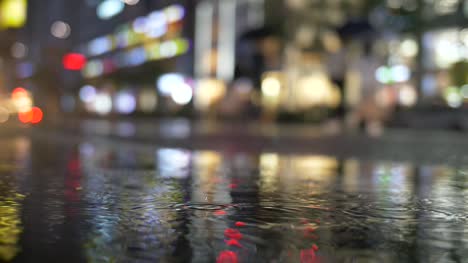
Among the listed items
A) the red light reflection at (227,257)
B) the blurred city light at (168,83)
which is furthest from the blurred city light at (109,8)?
the red light reflection at (227,257)

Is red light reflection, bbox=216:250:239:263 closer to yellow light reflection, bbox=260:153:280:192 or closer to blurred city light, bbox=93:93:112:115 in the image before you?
yellow light reflection, bbox=260:153:280:192

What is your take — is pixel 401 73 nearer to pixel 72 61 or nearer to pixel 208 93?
pixel 208 93

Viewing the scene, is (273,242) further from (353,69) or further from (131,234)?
(353,69)

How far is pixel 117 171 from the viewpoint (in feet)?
48.3

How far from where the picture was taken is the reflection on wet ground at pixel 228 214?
243 inches

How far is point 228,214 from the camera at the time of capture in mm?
8508

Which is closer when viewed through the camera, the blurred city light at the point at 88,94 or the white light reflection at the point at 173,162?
the white light reflection at the point at 173,162

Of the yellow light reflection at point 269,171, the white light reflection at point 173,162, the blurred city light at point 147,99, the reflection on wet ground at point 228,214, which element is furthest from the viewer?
the blurred city light at point 147,99

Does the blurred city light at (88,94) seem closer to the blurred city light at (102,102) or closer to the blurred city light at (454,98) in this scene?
the blurred city light at (102,102)

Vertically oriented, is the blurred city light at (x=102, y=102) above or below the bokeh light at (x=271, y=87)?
above

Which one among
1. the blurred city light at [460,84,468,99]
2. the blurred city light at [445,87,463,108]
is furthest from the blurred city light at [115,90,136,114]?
the blurred city light at [460,84,468,99]

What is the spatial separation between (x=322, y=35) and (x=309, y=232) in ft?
199

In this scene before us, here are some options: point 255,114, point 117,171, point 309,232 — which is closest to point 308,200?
point 309,232

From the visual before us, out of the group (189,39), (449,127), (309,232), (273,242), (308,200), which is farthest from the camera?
(189,39)
